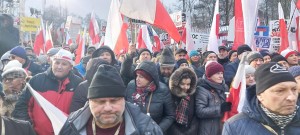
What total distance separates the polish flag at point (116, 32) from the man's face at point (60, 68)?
10.4 feet

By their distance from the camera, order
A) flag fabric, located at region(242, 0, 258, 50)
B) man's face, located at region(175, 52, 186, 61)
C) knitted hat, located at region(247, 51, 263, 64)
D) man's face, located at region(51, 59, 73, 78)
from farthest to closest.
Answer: man's face, located at region(175, 52, 186, 61), flag fabric, located at region(242, 0, 258, 50), knitted hat, located at region(247, 51, 263, 64), man's face, located at region(51, 59, 73, 78)

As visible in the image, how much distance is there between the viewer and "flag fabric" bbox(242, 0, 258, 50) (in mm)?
5719

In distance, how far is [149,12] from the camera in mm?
6168

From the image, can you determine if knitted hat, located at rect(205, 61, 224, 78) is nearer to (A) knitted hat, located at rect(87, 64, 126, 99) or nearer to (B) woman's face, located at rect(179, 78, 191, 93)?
(B) woman's face, located at rect(179, 78, 191, 93)

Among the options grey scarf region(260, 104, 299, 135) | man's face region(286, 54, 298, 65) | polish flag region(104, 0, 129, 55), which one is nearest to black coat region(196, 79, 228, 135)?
grey scarf region(260, 104, 299, 135)

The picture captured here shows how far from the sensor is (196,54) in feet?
26.6

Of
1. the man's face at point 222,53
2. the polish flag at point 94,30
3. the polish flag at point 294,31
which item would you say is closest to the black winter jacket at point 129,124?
the man's face at point 222,53

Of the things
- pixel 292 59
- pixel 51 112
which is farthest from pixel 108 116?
pixel 292 59

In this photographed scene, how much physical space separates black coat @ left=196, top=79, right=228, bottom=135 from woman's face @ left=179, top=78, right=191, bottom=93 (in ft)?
0.51

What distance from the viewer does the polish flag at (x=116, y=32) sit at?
7258 millimetres

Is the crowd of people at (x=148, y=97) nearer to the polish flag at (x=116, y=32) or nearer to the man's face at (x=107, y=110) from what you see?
the man's face at (x=107, y=110)

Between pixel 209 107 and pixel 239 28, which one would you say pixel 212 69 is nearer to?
pixel 209 107

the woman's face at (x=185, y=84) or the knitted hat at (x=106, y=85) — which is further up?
the knitted hat at (x=106, y=85)

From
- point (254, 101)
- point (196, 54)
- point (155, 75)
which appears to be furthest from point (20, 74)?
point (196, 54)
